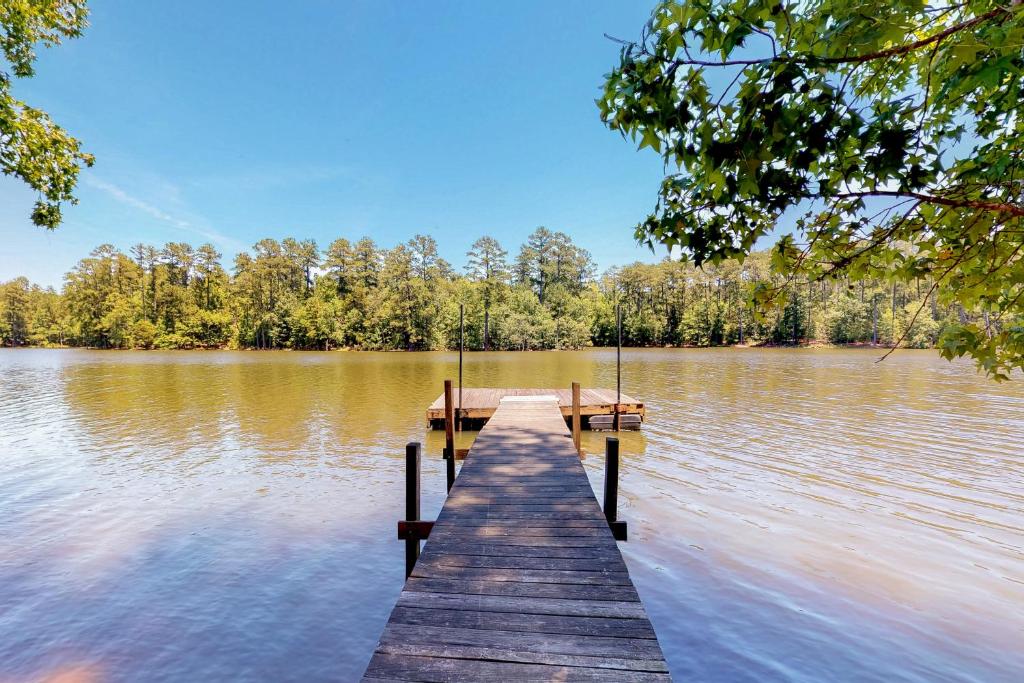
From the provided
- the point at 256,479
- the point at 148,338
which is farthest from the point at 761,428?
the point at 148,338

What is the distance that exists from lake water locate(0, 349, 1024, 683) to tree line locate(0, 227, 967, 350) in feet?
177

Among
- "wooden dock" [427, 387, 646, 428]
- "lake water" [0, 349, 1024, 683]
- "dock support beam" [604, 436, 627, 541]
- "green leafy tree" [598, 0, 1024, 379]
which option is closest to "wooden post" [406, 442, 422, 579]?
"lake water" [0, 349, 1024, 683]

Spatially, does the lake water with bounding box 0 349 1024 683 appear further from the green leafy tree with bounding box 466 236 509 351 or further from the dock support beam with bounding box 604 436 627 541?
the green leafy tree with bounding box 466 236 509 351

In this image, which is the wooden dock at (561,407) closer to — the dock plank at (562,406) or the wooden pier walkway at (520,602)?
the dock plank at (562,406)

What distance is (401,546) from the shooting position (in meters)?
6.87

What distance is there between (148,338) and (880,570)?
92019mm

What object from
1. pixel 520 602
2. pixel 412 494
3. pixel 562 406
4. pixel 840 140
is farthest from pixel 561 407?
pixel 840 140

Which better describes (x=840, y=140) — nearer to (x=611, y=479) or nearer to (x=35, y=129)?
(x=611, y=479)

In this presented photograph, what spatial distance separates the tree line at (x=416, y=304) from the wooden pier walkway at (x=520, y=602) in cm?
6199

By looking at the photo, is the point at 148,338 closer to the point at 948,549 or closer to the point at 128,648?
the point at 128,648

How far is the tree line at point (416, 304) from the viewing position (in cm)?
6862

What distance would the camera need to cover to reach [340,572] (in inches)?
240

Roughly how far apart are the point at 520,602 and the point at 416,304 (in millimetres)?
64521

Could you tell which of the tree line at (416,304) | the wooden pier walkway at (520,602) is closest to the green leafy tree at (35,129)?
the wooden pier walkway at (520,602)
